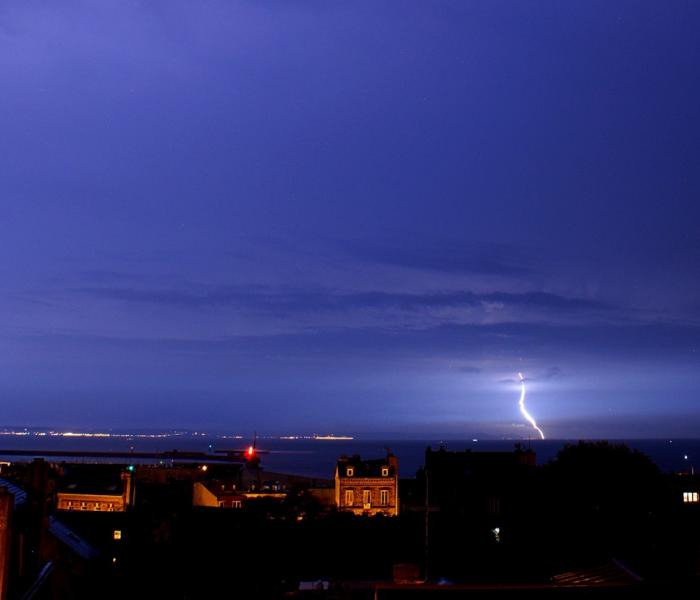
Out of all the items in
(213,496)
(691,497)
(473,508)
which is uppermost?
(691,497)

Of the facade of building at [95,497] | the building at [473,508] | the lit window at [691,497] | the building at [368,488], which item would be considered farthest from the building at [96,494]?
the lit window at [691,497]

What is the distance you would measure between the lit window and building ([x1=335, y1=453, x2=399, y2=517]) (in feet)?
84.0

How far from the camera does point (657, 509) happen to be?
42250 millimetres

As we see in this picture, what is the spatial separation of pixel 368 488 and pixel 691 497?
28117 mm

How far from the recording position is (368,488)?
66250 mm

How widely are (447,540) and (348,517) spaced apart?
8.89m

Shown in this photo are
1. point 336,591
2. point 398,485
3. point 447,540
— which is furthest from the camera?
point 398,485

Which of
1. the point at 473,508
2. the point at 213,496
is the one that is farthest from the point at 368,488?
the point at 473,508

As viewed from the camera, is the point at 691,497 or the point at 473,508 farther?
the point at 473,508

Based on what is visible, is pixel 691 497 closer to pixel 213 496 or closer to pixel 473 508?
pixel 473 508

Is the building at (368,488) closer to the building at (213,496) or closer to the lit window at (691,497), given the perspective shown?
the building at (213,496)

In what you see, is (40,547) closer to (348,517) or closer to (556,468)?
(348,517)

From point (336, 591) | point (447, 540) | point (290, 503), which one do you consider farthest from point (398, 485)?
point (336, 591)

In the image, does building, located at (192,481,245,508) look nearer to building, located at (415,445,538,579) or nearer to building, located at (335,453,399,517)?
building, located at (335,453,399,517)
